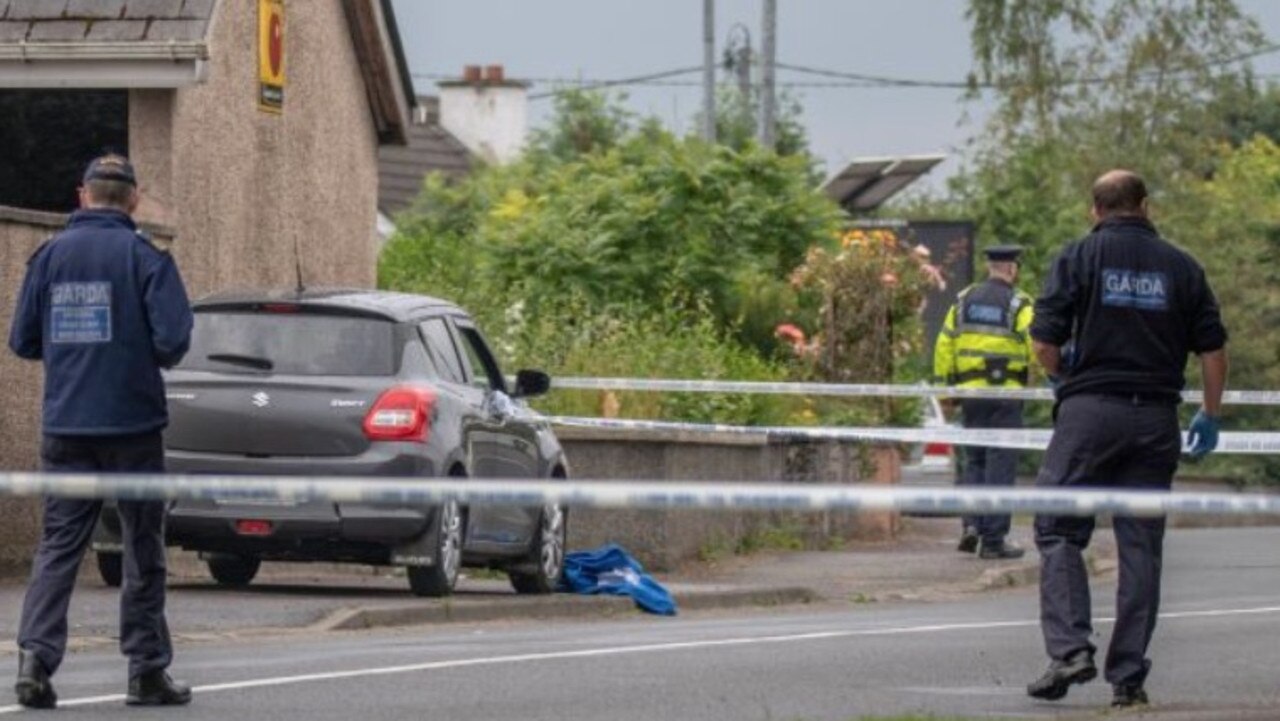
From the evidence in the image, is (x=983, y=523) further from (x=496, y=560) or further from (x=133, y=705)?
(x=133, y=705)

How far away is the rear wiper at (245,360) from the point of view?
53.2 feet

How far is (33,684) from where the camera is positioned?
429 inches

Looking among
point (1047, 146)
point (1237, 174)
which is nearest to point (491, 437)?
point (1047, 146)

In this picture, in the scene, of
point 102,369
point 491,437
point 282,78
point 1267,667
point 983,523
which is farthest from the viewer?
point 282,78

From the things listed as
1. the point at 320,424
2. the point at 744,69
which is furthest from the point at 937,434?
the point at 744,69

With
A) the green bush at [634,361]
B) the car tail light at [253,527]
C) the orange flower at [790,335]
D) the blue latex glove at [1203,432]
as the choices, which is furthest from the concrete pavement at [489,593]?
the blue latex glove at [1203,432]

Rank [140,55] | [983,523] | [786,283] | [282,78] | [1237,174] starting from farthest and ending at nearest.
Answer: [1237,174] → [786,283] → [282,78] → [983,523] → [140,55]

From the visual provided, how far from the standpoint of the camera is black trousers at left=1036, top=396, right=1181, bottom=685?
11312mm

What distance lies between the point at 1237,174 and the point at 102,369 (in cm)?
5667

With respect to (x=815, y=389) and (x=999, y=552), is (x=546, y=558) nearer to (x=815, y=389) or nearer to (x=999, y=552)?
(x=999, y=552)

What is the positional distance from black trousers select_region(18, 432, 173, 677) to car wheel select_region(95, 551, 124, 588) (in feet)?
17.5

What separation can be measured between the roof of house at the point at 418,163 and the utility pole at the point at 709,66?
51.0 feet

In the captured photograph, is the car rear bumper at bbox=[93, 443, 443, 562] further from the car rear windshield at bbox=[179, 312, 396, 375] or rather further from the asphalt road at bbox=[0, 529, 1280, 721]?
the asphalt road at bbox=[0, 529, 1280, 721]

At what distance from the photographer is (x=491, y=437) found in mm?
17141
